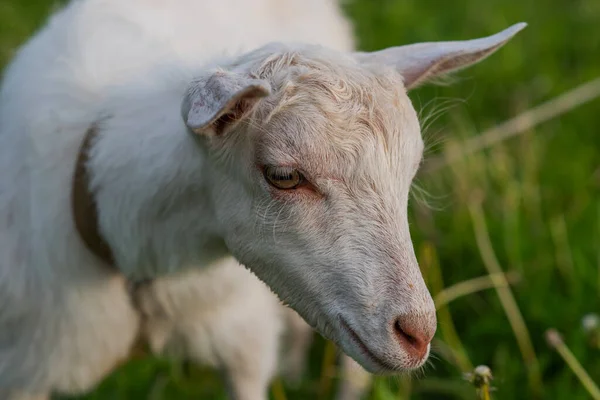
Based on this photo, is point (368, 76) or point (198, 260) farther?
point (198, 260)

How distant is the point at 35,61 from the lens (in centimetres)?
292

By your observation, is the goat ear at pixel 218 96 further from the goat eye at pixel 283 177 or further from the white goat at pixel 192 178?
the goat eye at pixel 283 177

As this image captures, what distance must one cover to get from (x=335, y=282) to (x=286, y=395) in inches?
67.1

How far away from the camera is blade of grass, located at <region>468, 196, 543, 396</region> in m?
3.43

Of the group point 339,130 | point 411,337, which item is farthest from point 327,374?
point 339,130

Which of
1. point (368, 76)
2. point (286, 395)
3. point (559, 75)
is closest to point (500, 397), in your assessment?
point (286, 395)

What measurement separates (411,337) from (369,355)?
11 centimetres

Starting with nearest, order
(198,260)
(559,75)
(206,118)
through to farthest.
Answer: (206,118)
(198,260)
(559,75)

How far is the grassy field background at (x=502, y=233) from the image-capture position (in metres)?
3.53

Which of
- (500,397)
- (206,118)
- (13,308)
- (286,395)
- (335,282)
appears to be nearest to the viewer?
(206,118)

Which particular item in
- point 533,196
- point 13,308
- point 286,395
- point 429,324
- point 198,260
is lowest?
point 286,395

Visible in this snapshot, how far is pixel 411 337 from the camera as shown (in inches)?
85.6

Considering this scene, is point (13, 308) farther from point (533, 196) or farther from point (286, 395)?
point (533, 196)

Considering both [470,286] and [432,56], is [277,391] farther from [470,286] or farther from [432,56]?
[432,56]
